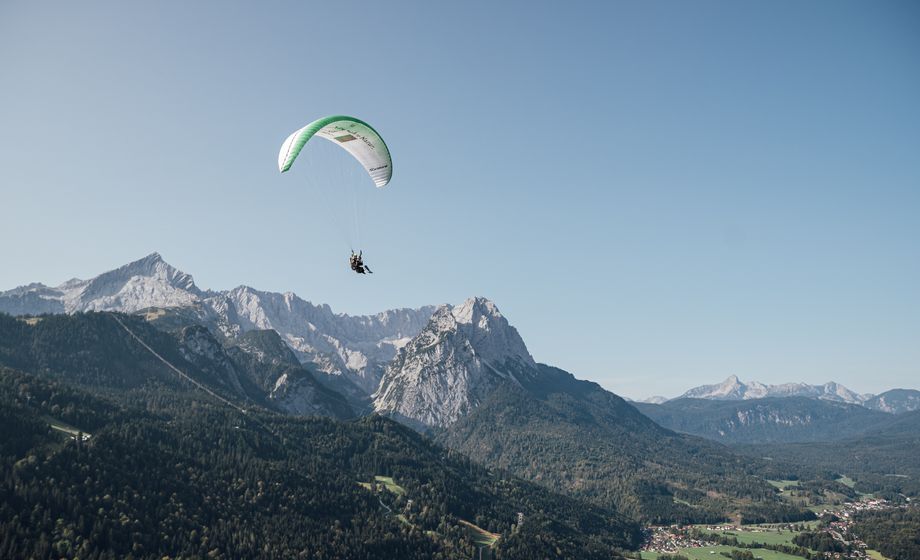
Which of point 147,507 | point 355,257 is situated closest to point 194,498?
point 147,507

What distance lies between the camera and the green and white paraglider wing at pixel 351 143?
298 feet

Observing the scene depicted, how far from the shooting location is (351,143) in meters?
101

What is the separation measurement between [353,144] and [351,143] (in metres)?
0.34

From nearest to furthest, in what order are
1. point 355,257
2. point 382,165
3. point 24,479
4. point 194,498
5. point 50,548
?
1. point 355,257
2. point 382,165
3. point 50,548
4. point 24,479
5. point 194,498

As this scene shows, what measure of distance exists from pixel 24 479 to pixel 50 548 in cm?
2900

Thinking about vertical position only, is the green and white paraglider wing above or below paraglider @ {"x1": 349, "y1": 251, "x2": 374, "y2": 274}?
above

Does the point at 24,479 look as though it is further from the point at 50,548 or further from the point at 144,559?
the point at 144,559

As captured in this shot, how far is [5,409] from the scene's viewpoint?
194m

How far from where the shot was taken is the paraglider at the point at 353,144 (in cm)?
9081

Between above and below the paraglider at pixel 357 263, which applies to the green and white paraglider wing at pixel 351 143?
above

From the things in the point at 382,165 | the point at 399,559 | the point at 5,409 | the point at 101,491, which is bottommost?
the point at 399,559

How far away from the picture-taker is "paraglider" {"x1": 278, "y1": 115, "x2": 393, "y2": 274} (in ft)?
298

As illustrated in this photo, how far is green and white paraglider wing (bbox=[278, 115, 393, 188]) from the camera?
90.8m

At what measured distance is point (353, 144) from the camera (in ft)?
333
